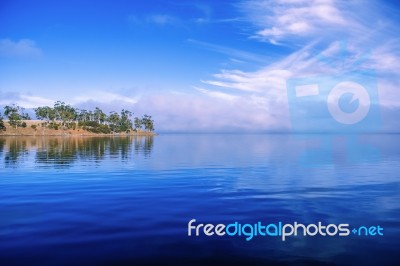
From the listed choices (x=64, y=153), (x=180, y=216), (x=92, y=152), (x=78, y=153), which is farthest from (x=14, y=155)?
(x=180, y=216)

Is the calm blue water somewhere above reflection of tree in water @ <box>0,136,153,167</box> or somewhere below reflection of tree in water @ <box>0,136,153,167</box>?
below

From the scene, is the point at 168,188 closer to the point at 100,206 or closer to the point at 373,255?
the point at 100,206

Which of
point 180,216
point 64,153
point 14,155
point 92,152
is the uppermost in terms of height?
point 14,155

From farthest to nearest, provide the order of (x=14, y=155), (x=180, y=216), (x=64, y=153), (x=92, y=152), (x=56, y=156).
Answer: (x=92, y=152), (x=64, y=153), (x=14, y=155), (x=56, y=156), (x=180, y=216)

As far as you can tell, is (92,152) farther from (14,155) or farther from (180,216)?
(180,216)

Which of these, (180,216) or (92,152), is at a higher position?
(92,152)

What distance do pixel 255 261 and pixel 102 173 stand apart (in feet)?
113

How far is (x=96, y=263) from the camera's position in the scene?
41.8 feet

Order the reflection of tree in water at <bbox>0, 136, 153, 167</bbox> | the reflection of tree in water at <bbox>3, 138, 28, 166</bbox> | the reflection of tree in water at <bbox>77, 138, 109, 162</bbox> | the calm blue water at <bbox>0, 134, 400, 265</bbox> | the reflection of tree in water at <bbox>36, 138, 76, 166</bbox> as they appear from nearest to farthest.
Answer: the calm blue water at <bbox>0, 134, 400, 265</bbox> < the reflection of tree in water at <bbox>3, 138, 28, 166</bbox> < the reflection of tree in water at <bbox>36, 138, 76, 166</bbox> < the reflection of tree in water at <bbox>0, 136, 153, 167</bbox> < the reflection of tree in water at <bbox>77, 138, 109, 162</bbox>

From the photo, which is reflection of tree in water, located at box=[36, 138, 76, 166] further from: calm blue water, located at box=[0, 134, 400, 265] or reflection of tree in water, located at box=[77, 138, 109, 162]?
calm blue water, located at box=[0, 134, 400, 265]

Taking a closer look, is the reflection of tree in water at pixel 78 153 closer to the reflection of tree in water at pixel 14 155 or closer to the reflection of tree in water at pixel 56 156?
the reflection of tree in water at pixel 56 156

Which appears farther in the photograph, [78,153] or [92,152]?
[92,152]

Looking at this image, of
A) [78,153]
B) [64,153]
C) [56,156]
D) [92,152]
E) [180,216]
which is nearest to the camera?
[180,216]

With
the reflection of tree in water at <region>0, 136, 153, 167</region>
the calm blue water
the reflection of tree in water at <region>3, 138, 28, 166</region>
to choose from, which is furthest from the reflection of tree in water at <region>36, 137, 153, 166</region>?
the calm blue water
